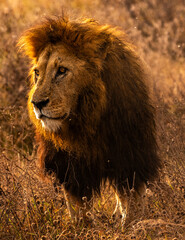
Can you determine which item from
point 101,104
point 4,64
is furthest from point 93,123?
point 4,64

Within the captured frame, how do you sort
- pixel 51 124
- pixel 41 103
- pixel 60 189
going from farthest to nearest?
pixel 60 189 < pixel 51 124 < pixel 41 103

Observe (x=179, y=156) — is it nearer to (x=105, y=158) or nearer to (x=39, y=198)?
(x=105, y=158)

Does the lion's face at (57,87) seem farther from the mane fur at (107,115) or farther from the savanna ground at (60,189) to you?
the savanna ground at (60,189)

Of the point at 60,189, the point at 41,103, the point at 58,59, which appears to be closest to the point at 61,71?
the point at 58,59

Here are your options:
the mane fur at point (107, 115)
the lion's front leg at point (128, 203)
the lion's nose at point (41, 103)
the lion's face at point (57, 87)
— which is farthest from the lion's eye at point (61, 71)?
the lion's front leg at point (128, 203)

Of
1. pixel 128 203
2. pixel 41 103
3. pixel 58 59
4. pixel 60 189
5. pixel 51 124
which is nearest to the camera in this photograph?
pixel 41 103

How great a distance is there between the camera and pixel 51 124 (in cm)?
362

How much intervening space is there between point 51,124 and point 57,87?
0.30 m

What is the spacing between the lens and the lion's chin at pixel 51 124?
142 inches

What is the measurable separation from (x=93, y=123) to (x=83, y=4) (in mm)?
11897

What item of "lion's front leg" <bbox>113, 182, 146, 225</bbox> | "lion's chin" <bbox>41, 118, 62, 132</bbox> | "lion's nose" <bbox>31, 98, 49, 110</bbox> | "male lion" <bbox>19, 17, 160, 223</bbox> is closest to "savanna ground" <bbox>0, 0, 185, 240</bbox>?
"lion's front leg" <bbox>113, 182, 146, 225</bbox>

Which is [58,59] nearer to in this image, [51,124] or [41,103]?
[41,103]

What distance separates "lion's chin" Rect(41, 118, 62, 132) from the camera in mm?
3610

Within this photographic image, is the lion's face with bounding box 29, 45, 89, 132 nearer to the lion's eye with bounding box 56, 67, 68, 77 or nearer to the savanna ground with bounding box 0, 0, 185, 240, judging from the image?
the lion's eye with bounding box 56, 67, 68, 77
